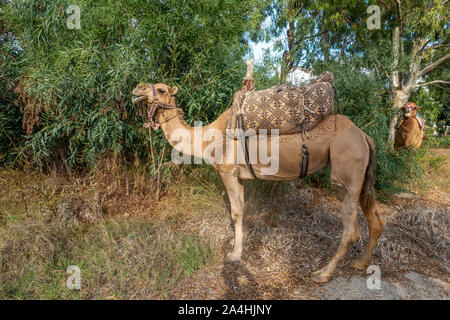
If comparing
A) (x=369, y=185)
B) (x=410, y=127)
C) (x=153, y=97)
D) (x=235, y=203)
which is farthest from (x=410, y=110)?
(x=153, y=97)

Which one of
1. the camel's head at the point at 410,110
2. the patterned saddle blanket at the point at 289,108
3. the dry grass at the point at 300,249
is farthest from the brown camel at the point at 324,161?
the camel's head at the point at 410,110

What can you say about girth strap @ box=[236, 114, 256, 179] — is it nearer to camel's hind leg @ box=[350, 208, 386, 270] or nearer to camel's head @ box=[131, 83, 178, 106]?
camel's head @ box=[131, 83, 178, 106]

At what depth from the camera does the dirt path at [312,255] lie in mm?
2703

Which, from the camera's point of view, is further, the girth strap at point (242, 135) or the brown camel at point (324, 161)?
the girth strap at point (242, 135)

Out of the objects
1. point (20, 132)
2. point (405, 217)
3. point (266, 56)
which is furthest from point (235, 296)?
point (20, 132)

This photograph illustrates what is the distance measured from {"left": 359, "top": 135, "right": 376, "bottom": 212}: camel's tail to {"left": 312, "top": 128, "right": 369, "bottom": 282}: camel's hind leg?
0.15 metres

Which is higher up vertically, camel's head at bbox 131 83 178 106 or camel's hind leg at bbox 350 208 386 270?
camel's head at bbox 131 83 178 106

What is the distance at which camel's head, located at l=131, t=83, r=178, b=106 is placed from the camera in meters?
3.12

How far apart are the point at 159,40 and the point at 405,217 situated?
443 cm

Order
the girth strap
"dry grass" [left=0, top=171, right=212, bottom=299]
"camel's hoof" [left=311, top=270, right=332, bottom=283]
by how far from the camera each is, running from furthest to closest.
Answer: the girth strap
"camel's hoof" [left=311, top=270, right=332, bottom=283]
"dry grass" [left=0, top=171, right=212, bottom=299]

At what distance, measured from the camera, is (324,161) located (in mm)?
2908

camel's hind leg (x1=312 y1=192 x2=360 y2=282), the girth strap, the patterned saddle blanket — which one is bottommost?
camel's hind leg (x1=312 y1=192 x2=360 y2=282)

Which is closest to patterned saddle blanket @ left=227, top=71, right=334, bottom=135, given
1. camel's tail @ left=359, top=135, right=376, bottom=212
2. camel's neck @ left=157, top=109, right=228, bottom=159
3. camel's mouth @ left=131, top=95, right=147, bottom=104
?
camel's neck @ left=157, top=109, right=228, bottom=159

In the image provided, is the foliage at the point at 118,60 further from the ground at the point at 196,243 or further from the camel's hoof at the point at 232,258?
the camel's hoof at the point at 232,258
